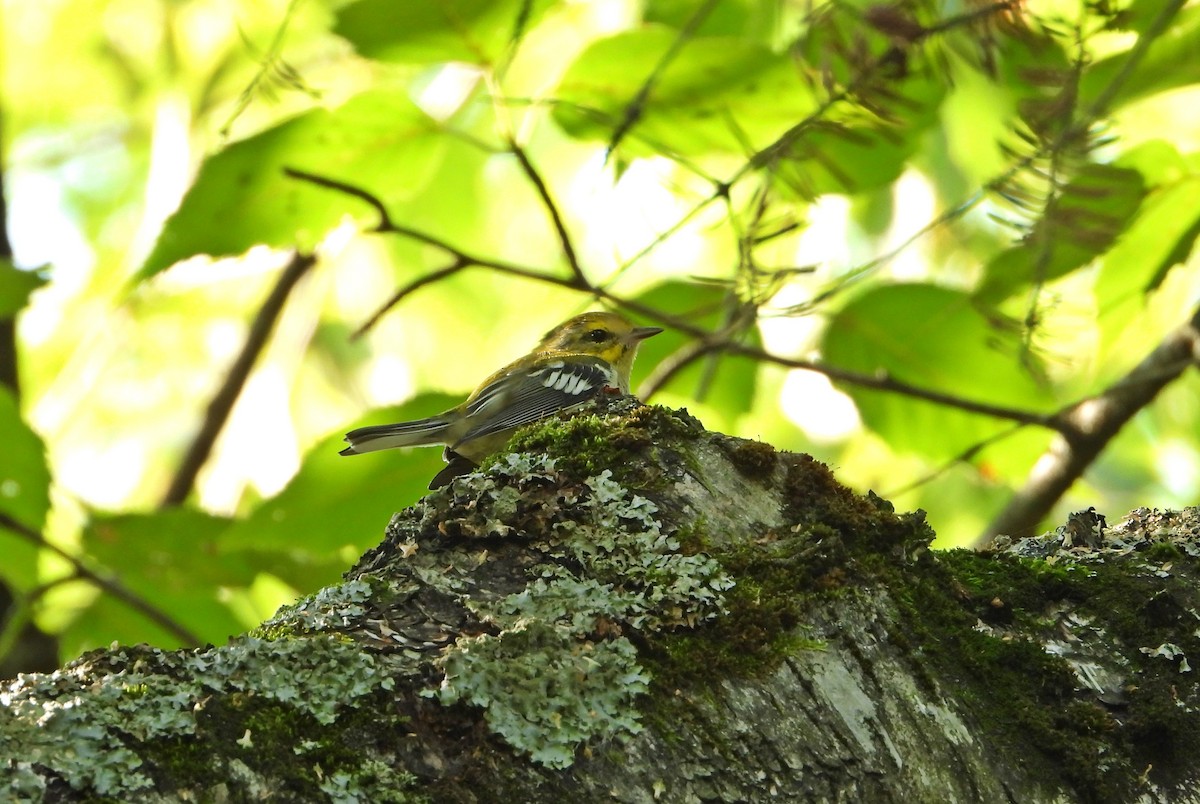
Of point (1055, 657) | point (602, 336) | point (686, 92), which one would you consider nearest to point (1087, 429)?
point (686, 92)

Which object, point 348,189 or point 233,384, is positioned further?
point 233,384

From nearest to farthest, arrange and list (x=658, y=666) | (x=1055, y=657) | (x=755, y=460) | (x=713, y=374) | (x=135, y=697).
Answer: (x=135, y=697) < (x=658, y=666) < (x=1055, y=657) < (x=755, y=460) < (x=713, y=374)

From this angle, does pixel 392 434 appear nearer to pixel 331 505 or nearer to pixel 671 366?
pixel 331 505

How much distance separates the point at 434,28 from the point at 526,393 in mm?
1432

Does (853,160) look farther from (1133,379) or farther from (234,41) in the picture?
(234,41)

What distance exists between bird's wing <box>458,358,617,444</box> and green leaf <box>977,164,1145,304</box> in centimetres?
128

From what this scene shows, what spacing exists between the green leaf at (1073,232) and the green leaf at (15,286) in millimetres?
2710

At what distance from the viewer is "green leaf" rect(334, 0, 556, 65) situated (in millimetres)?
3010

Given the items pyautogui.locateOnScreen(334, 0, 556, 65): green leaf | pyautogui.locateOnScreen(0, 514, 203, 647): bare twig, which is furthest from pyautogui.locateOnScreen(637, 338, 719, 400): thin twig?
pyautogui.locateOnScreen(0, 514, 203, 647): bare twig

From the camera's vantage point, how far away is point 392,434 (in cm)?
352

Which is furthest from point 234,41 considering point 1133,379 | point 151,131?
point 1133,379

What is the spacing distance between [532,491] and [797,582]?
0.44m

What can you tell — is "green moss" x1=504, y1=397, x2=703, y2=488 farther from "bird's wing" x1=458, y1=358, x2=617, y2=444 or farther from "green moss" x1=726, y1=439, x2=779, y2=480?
"bird's wing" x1=458, y1=358, x2=617, y2=444

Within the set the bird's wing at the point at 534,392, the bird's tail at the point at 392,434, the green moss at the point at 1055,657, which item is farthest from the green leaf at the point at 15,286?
the green moss at the point at 1055,657
